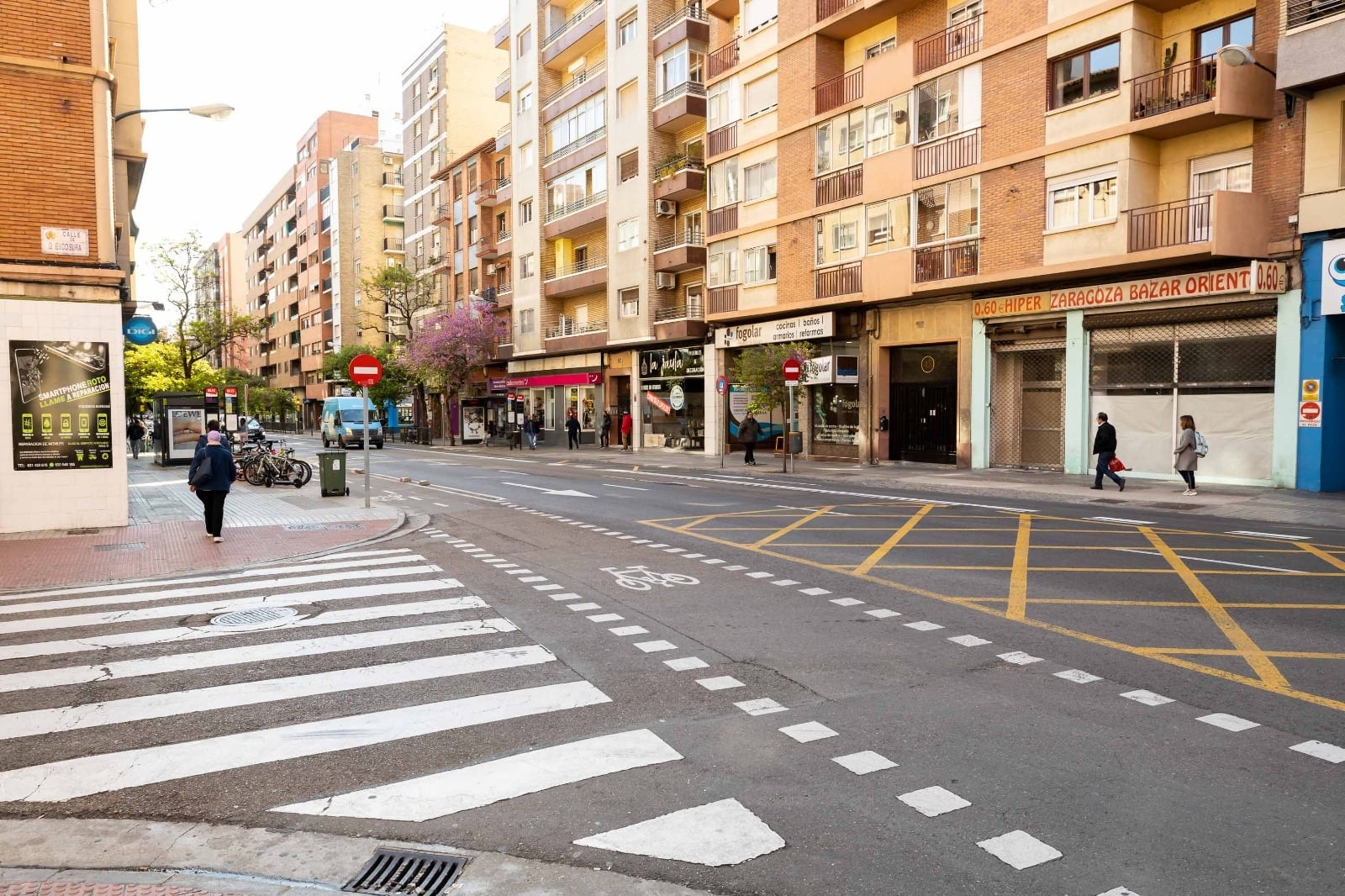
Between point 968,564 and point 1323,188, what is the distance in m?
13.9

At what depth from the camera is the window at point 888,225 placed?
27375mm

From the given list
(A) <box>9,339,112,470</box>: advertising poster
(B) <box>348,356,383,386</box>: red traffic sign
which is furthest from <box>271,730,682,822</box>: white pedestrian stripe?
(A) <box>9,339,112,470</box>: advertising poster

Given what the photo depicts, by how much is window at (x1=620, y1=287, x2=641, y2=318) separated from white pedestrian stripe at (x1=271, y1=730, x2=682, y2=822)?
119ft

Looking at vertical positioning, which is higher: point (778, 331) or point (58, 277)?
point (778, 331)

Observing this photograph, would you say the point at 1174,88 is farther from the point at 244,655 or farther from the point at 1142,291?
the point at 244,655

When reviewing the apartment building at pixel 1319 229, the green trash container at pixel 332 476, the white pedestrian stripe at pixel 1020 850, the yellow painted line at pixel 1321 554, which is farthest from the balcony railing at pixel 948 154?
the white pedestrian stripe at pixel 1020 850

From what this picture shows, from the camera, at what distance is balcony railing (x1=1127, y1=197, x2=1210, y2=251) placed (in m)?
19.8

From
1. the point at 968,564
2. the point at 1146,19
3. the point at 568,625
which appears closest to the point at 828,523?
the point at 968,564

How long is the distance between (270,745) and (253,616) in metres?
3.55

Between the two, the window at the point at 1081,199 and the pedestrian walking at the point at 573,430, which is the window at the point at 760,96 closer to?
the window at the point at 1081,199

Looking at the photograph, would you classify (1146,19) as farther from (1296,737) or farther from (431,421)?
(431,421)

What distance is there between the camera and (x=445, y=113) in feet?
213

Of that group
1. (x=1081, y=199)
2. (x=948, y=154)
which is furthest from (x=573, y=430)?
(x=1081, y=199)

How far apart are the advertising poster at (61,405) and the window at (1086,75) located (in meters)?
21.9
